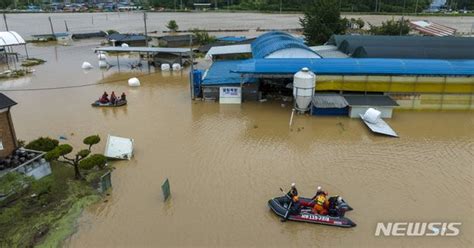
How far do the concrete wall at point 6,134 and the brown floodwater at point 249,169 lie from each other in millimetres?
3946

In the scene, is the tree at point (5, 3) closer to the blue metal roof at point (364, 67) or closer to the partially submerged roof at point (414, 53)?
the blue metal roof at point (364, 67)

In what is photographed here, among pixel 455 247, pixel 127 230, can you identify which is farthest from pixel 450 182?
pixel 127 230

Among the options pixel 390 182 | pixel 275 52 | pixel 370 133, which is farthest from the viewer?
pixel 275 52

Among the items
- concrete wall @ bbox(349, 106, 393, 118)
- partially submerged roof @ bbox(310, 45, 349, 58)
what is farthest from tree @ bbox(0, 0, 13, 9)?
concrete wall @ bbox(349, 106, 393, 118)

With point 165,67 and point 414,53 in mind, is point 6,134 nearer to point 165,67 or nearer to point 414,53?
point 165,67

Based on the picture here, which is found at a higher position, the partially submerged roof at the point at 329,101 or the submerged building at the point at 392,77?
the submerged building at the point at 392,77

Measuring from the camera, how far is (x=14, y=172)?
1346cm

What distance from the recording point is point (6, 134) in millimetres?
15383

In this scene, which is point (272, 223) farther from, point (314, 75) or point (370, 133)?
point (314, 75)

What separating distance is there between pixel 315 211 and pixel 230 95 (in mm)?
14781

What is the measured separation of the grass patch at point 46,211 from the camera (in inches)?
470

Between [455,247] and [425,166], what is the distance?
6039 mm

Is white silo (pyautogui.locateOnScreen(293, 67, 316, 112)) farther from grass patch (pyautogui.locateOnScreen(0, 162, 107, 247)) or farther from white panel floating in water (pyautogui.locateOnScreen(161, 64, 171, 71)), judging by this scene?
white panel floating in water (pyautogui.locateOnScreen(161, 64, 171, 71))

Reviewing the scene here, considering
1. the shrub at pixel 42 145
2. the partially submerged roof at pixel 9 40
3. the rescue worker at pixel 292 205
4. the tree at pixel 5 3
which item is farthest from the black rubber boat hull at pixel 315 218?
the tree at pixel 5 3
